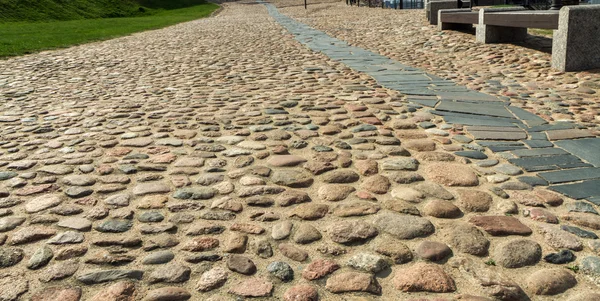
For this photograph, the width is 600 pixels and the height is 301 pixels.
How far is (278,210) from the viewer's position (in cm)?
320

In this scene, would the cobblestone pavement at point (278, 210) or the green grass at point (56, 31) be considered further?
the green grass at point (56, 31)

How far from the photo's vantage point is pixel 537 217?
118 inches

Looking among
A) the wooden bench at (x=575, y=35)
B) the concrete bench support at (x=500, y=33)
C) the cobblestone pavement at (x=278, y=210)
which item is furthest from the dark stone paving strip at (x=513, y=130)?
the concrete bench support at (x=500, y=33)

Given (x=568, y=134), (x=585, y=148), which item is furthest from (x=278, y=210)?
(x=568, y=134)

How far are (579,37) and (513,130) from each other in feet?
12.1

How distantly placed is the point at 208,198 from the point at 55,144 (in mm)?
2147

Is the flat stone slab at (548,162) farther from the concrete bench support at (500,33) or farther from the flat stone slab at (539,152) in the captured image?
the concrete bench support at (500,33)

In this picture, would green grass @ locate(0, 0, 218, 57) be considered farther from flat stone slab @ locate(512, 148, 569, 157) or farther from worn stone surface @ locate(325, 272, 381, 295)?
worn stone surface @ locate(325, 272, 381, 295)

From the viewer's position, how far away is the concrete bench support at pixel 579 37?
7453 millimetres

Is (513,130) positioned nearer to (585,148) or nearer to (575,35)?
(585,148)

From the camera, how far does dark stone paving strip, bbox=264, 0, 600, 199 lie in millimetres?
3650

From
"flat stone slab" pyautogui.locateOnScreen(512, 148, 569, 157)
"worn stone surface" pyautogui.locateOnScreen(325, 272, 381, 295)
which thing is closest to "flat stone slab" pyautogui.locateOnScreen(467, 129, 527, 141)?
"flat stone slab" pyautogui.locateOnScreen(512, 148, 569, 157)

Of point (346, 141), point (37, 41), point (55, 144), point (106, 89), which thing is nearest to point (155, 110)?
point (55, 144)

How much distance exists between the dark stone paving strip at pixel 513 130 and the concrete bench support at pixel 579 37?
1.82 meters
